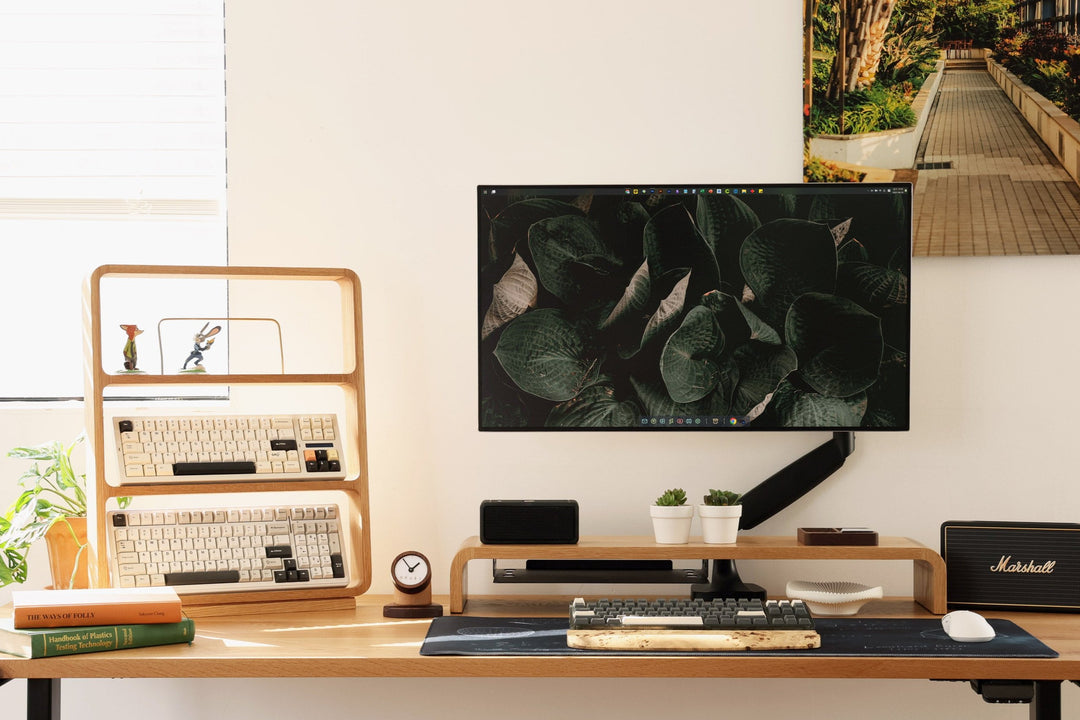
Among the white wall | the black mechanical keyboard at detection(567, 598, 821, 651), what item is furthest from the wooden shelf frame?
the black mechanical keyboard at detection(567, 598, 821, 651)

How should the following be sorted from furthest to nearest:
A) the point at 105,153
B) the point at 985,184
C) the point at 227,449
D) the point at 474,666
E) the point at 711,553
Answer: the point at 105,153, the point at 985,184, the point at 227,449, the point at 711,553, the point at 474,666

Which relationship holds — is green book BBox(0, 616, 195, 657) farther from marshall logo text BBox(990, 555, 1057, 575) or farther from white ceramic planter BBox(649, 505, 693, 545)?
marshall logo text BBox(990, 555, 1057, 575)

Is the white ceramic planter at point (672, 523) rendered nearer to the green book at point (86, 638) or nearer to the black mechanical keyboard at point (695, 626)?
the black mechanical keyboard at point (695, 626)

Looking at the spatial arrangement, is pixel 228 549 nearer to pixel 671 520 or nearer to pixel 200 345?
pixel 200 345

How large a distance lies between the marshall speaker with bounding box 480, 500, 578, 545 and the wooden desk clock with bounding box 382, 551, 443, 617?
0.13m

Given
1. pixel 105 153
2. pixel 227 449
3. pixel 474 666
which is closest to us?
pixel 474 666

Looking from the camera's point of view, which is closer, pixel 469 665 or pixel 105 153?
pixel 469 665

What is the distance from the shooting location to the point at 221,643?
1.39 meters

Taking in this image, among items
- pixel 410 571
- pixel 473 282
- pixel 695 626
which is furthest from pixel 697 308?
pixel 410 571

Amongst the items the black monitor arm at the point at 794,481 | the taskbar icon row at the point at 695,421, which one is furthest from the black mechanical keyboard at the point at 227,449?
the black monitor arm at the point at 794,481

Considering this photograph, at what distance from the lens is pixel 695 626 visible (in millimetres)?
1347

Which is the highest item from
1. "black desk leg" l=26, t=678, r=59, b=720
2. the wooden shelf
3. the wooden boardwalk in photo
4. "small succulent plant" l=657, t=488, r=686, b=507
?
the wooden boardwalk in photo

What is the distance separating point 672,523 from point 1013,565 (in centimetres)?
59

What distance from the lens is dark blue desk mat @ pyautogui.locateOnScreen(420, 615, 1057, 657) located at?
4.26 feet
